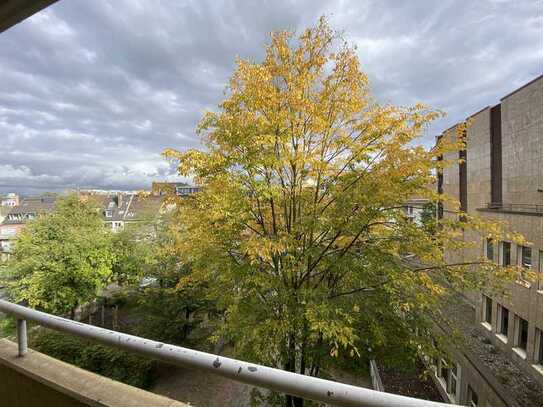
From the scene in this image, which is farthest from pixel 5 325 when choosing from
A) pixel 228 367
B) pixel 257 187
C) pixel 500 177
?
pixel 500 177

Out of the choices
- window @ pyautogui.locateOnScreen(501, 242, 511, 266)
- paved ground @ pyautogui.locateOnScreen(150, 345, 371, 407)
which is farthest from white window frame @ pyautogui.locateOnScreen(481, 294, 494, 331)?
paved ground @ pyautogui.locateOnScreen(150, 345, 371, 407)

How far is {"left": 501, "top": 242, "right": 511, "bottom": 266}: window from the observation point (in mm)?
8680

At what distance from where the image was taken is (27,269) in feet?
33.0

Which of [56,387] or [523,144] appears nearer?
[56,387]

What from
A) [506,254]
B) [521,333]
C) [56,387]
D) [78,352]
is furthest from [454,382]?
[56,387]

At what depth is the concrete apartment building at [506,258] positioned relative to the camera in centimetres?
722

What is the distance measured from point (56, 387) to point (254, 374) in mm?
1091

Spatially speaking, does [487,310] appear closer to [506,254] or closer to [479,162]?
[506,254]

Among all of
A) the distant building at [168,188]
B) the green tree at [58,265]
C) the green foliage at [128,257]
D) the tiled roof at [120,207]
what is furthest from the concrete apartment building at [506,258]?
the tiled roof at [120,207]

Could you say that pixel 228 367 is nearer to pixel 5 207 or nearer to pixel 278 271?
pixel 278 271

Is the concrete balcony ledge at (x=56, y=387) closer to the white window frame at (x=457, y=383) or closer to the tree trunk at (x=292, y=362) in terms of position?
the tree trunk at (x=292, y=362)

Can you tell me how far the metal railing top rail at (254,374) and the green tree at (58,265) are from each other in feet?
37.2

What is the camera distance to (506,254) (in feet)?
29.0

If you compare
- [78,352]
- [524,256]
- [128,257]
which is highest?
[524,256]
